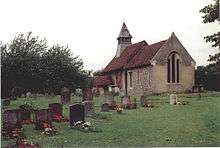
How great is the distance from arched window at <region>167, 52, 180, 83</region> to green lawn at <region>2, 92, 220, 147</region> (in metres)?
13.0

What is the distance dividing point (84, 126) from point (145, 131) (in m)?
2.08

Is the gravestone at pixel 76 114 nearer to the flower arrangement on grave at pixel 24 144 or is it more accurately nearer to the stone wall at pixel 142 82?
the flower arrangement on grave at pixel 24 144

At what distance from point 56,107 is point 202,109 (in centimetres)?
713

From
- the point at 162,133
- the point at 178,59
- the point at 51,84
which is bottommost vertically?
the point at 162,133

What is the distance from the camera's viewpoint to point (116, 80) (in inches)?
1582

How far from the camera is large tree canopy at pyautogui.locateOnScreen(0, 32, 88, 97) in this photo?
2269 cm

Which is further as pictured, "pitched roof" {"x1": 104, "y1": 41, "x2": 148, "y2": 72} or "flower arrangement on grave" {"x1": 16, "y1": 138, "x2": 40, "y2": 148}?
"pitched roof" {"x1": 104, "y1": 41, "x2": 148, "y2": 72}

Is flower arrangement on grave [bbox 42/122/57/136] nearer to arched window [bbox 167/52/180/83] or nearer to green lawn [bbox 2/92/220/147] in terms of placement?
green lawn [bbox 2/92/220/147]

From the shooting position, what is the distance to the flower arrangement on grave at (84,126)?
14.5 meters

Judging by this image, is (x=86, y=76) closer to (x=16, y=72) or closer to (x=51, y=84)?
(x=51, y=84)

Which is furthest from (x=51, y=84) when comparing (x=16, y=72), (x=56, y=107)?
(x=56, y=107)

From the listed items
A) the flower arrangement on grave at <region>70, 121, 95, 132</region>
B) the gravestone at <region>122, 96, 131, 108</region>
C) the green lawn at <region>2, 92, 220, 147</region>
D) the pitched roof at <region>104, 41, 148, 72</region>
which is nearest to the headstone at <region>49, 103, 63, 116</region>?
the green lawn at <region>2, 92, 220, 147</region>

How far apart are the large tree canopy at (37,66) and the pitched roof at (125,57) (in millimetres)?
9058

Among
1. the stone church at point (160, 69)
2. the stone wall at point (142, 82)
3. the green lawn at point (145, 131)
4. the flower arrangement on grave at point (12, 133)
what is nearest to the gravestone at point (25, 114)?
the green lawn at point (145, 131)
